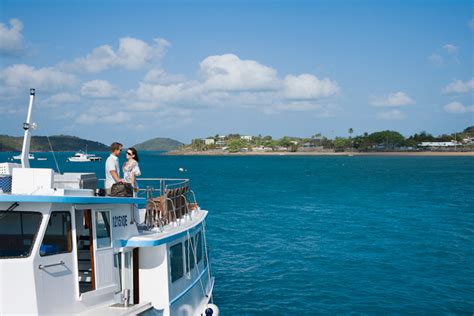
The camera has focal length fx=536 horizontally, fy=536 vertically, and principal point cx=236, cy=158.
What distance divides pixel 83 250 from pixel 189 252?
4.00 metres

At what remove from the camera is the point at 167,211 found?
1345 centimetres

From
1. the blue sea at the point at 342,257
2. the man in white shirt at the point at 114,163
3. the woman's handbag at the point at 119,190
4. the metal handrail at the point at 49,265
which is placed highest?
the man in white shirt at the point at 114,163

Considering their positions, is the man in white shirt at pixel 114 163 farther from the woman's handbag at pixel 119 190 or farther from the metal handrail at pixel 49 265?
the metal handrail at pixel 49 265

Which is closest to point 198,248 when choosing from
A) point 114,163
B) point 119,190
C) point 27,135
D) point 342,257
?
point 114,163

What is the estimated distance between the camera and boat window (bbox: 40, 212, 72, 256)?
935 cm

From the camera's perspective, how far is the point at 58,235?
9.56 meters

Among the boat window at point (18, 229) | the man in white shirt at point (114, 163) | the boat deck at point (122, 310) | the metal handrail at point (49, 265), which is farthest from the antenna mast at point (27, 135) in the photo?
the boat deck at point (122, 310)

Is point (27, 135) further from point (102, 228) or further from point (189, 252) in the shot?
point (189, 252)

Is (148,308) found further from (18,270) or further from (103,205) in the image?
(18,270)

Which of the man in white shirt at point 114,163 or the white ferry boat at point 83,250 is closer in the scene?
the white ferry boat at point 83,250

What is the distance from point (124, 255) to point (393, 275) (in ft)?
49.0

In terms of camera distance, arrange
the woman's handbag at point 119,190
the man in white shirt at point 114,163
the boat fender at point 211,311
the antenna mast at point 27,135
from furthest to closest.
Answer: the boat fender at point 211,311 → the man in white shirt at point 114,163 → the woman's handbag at point 119,190 → the antenna mast at point 27,135

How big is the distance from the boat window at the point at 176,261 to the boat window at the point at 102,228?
2.17 m

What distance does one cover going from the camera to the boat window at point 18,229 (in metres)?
9.22
